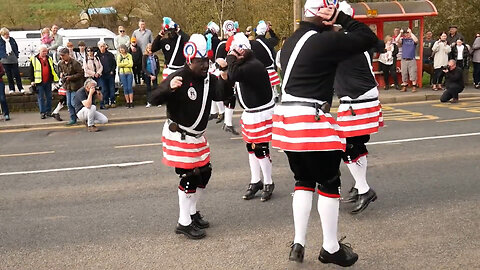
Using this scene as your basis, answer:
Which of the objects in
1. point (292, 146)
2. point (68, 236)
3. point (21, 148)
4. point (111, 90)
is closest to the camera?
point (292, 146)

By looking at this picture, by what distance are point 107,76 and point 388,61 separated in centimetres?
928

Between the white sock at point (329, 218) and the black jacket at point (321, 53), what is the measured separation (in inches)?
34.9

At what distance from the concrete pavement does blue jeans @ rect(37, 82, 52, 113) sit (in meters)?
0.34

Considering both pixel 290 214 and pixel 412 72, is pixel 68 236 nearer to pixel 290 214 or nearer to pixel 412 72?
pixel 290 214

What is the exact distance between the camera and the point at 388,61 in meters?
17.6

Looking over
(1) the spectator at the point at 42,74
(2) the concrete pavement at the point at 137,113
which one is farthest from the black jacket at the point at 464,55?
(1) the spectator at the point at 42,74

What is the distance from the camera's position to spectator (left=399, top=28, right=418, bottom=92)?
682 inches

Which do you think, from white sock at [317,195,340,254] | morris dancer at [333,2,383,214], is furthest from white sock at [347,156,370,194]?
→ white sock at [317,195,340,254]

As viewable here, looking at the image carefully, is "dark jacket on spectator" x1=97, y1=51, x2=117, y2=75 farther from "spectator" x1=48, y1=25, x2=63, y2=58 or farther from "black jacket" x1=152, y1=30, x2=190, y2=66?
"black jacket" x1=152, y1=30, x2=190, y2=66

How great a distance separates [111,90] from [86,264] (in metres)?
11.4

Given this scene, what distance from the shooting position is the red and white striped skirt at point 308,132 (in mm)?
4414

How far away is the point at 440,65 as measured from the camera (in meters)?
17.4

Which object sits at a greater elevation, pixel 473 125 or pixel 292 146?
pixel 292 146

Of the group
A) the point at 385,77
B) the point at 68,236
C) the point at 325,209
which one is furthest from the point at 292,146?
the point at 385,77
